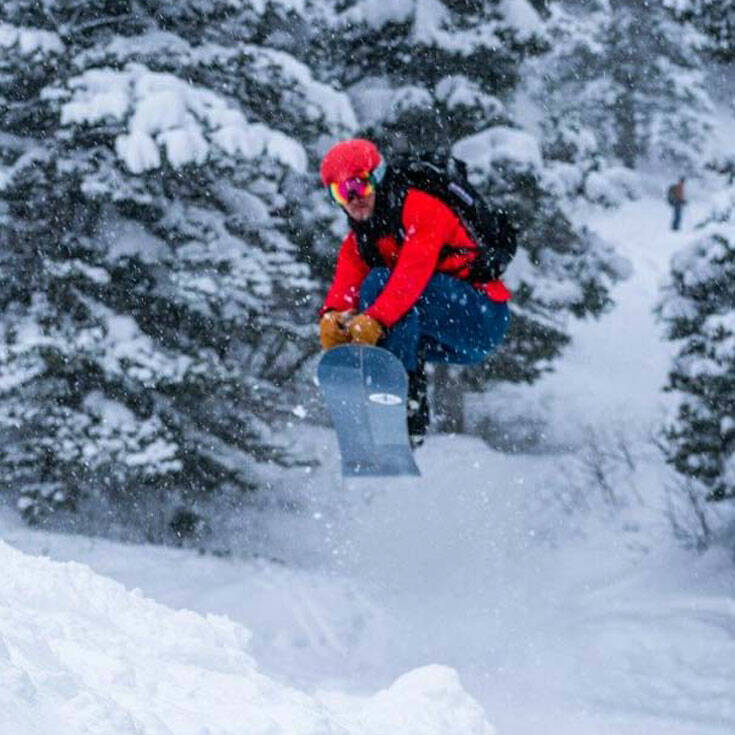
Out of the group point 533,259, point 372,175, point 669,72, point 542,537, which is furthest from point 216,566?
point 669,72

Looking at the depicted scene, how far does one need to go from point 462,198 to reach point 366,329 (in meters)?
0.82

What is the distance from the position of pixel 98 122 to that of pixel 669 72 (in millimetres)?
21548

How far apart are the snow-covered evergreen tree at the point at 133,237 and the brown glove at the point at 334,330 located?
144 inches

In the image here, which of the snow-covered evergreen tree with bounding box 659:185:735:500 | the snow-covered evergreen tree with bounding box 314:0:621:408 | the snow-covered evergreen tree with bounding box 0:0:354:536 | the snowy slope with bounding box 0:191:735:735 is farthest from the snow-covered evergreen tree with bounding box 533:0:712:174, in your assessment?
the snow-covered evergreen tree with bounding box 0:0:354:536

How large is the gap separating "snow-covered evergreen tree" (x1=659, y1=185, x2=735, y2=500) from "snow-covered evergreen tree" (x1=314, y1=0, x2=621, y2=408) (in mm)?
2460

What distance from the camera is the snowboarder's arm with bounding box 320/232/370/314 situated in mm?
5793

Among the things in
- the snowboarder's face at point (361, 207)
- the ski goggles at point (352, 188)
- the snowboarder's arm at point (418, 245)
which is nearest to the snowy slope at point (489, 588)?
the snowboarder's arm at point (418, 245)

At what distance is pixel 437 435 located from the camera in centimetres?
1522

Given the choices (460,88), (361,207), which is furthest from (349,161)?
(460,88)

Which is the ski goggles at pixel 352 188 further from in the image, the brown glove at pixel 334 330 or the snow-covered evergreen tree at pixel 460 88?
the snow-covered evergreen tree at pixel 460 88

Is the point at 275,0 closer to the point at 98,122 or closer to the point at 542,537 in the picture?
the point at 98,122

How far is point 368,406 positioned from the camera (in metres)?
6.06

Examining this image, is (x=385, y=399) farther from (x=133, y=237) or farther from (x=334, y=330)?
(x=133, y=237)

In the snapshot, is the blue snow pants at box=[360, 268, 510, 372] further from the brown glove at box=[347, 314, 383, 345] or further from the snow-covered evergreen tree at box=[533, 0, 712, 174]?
the snow-covered evergreen tree at box=[533, 0, 712, 174]
